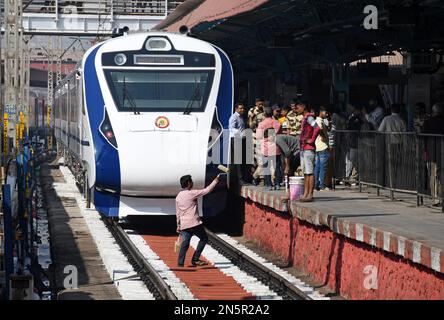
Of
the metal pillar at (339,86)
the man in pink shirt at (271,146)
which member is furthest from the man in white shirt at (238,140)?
the metal pillar at (339,86)

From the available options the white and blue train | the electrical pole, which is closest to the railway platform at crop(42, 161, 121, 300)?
the white and blue train

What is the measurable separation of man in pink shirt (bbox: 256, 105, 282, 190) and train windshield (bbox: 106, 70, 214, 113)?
1.47 meters

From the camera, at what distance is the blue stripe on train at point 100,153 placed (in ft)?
65.3

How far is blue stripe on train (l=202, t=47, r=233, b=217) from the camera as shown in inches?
798

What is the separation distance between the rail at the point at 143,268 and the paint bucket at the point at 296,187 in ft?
7.92

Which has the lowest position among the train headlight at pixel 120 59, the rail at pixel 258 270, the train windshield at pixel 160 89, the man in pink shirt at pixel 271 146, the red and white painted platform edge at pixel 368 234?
the rail at pixel 258 270

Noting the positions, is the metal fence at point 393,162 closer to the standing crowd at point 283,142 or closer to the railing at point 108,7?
the standing crowd at point 283,142

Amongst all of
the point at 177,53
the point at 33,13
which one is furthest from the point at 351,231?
the point at 33,13

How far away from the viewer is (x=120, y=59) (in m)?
20.7

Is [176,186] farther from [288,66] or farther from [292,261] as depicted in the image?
[288,66]

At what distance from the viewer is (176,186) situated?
1998cm

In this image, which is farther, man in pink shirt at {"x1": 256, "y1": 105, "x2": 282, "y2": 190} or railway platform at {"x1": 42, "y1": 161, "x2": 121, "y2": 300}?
man in pink shirt at {"x1": 256, "y1": 105, "x2": 282, "y2": 190}

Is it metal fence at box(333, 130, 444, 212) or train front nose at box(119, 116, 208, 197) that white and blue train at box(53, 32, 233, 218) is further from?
metal fence at box(333, 130, 444, 212)
